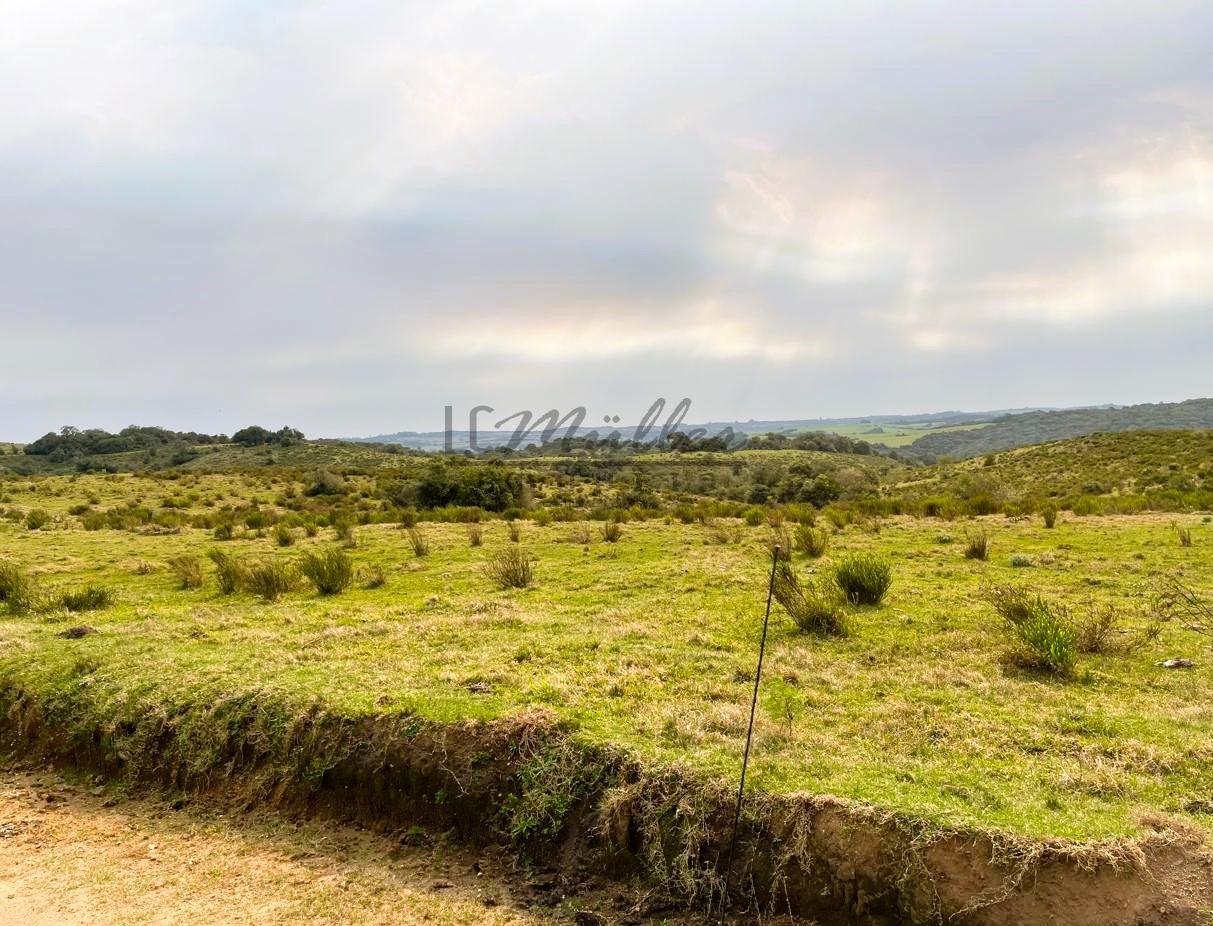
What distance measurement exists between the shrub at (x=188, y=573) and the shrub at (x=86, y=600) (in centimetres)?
168

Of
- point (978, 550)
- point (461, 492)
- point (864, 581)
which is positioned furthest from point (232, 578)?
point (461, 492)

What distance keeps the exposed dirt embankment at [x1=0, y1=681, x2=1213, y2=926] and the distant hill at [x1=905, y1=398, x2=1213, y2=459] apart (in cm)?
A: 12539

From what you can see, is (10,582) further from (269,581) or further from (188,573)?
(269,581)

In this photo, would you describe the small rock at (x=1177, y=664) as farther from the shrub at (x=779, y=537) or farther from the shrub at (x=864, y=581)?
the shrub at (x=779, y=537)

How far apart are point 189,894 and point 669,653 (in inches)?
209

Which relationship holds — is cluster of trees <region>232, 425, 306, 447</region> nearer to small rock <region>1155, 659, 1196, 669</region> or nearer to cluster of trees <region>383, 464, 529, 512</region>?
cluster of trees <region>383, 464, 529, 512</region>

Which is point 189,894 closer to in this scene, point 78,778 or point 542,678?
point 78,778

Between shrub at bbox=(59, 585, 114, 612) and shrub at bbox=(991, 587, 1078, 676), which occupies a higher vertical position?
shrub at bbox=(991, 587, 1078, 676)

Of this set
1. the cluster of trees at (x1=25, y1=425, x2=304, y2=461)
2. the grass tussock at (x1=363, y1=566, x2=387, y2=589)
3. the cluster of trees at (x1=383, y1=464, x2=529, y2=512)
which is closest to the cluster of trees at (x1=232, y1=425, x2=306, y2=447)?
the cluster of trees at (x1=25, y1=425, x2=304, y2=461)

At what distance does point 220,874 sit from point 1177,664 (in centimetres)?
971

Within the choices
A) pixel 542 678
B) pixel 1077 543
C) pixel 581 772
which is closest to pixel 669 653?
pixel 542 678

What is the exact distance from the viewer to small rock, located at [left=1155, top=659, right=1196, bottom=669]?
7.66m

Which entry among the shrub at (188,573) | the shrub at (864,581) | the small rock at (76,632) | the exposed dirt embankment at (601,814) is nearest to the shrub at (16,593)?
the shrub at (188,573)

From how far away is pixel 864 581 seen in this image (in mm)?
11203
